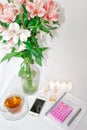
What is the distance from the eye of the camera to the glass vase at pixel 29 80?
4.04 ft

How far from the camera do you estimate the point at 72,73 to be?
1439 millimetres

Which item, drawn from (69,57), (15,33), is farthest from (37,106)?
(15,33)

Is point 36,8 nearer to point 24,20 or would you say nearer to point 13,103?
point 24,20

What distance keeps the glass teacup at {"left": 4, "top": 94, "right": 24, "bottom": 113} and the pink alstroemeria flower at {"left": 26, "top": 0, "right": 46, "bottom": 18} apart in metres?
0.49

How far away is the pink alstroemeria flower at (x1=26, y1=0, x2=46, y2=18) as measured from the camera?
0.96 metres

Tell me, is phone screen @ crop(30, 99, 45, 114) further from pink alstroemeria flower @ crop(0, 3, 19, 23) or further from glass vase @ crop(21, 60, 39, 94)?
pink alstroemeria flower @ crop(0, 3, 19, 23)

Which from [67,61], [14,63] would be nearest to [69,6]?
[67,61]

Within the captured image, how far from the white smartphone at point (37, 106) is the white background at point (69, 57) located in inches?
1.5

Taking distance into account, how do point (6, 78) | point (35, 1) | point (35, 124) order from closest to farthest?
point (35, 1)
point (35, 124)
point (6, 78)

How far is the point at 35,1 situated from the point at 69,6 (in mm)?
337

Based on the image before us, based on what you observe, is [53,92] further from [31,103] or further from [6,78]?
[6,78]

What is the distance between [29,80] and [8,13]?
0.43 m

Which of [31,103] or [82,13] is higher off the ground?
[82,13]

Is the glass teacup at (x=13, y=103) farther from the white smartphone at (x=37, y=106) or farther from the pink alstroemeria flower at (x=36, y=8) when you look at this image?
the pink alstroemeria flower at (x=36, y=8)
